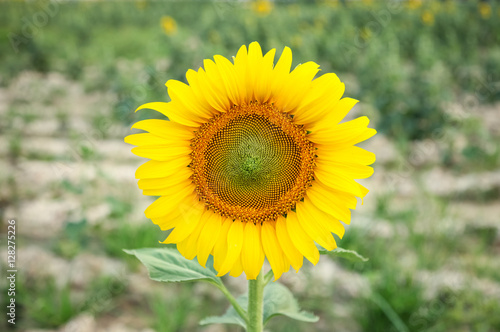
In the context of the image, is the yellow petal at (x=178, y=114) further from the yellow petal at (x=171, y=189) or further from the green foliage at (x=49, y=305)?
the green foliage at (x=49, y=305)

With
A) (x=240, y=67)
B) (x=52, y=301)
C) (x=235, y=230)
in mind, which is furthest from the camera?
(x=52, y=301)

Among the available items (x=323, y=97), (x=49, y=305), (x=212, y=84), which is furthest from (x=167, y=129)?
(x=49, y=305)

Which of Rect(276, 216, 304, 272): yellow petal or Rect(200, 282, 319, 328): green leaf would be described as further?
Rect(200, 282, 319, 328): green leaf

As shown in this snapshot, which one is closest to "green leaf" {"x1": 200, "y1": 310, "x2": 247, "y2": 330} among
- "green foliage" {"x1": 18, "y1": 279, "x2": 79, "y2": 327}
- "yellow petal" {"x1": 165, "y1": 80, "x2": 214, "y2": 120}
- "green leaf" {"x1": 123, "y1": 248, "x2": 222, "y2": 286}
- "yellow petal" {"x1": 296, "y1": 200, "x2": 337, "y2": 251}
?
"green leaf" {"x1": 123, "y1": 248, "x2": 222, "y2": 286}

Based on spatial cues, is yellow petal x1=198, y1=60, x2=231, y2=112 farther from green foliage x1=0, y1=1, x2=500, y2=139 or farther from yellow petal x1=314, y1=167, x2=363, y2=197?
green foliage x1=0, y1=1, x2=500, y2=139

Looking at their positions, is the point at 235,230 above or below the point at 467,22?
below

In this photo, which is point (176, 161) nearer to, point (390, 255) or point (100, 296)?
point (100, 296)

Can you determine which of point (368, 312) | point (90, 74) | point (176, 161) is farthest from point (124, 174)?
point (90, 74)

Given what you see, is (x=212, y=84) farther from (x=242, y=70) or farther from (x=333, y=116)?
(x=333, y=116)
